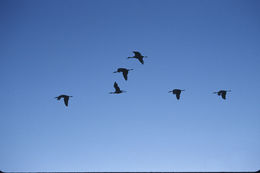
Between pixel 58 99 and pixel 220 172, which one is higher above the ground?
pixel 58 99

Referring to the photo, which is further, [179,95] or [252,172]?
[179,95]

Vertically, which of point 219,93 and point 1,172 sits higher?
point 219,93

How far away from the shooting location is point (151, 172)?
23469mm

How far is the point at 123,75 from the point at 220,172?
10245mm

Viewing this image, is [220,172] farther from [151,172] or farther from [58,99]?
[58,99]

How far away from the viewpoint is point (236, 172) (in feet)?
79.0

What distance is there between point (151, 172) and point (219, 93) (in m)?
9.12

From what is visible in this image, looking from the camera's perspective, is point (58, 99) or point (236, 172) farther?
point (58, 99)

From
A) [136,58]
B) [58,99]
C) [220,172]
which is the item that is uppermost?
Answer: [136,58]

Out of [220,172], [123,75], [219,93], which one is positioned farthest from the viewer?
[219,93]

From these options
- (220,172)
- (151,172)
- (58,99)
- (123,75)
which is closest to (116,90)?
(123,75)

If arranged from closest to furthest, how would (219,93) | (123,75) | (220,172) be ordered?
(220,172)
(123,75)
(219,93)

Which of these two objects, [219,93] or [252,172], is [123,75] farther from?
[252,172]

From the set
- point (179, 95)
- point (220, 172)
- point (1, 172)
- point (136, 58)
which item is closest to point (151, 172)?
point (220, 172)
